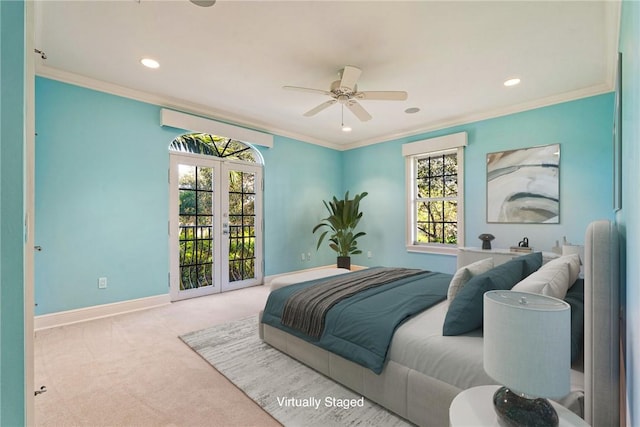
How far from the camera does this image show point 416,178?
5.22 m

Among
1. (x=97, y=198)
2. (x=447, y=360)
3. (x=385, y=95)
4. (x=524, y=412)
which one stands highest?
(x=385, y=95)

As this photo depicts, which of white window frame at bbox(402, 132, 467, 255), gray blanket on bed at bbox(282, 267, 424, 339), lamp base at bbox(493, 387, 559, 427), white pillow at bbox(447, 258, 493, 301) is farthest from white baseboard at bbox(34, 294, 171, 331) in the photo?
white window frame at bbox(402, 132, 467, 255)

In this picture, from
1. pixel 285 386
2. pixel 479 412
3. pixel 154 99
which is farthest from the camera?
pixel 154 99

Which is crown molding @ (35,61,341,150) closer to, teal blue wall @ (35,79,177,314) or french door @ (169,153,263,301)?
teal blue wall @ (35,79,177,314)

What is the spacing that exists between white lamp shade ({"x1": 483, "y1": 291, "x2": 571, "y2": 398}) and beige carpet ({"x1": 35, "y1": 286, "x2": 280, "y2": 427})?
134 centimetres

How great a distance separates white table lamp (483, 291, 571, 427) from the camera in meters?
0.82

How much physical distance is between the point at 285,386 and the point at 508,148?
4.10 m

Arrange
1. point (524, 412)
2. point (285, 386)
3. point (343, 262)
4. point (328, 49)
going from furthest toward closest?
point (343, 262), point (328, 49), point (285, 386), point (524, 412)

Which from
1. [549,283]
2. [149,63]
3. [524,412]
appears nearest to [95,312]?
[149,63]

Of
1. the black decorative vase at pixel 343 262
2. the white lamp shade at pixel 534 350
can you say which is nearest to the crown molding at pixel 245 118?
the black decorative vase at pixel 343 262

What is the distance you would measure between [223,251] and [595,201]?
487 centimetres

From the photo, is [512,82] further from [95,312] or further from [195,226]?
[95,312]

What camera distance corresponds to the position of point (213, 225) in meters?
4.34

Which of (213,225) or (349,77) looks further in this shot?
(213,225)
